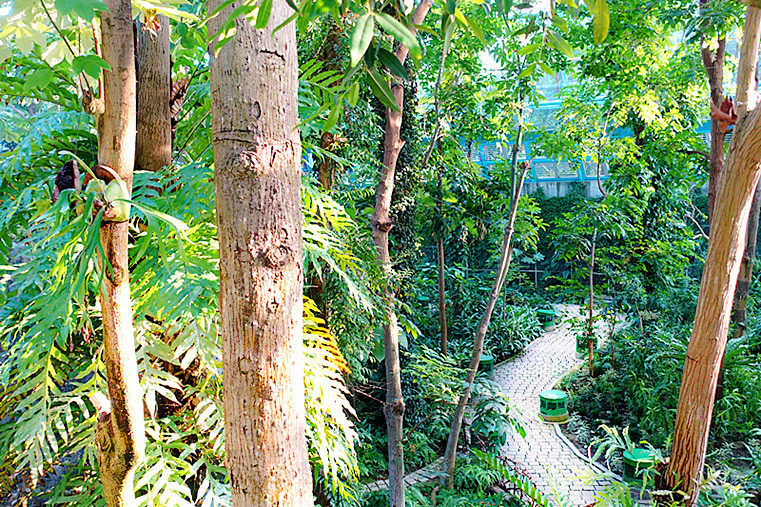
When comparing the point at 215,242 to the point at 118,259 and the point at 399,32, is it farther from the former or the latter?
the point at 399,32

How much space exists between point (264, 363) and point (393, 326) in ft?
7.52

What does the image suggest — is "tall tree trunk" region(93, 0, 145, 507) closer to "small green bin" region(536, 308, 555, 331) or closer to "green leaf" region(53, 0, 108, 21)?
"green leaf" region(53, 0, 108, 21)

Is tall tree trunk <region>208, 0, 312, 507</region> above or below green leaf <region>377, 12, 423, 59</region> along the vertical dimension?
below

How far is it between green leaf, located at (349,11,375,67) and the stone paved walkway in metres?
2.56

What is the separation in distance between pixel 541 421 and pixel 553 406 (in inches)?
10.4

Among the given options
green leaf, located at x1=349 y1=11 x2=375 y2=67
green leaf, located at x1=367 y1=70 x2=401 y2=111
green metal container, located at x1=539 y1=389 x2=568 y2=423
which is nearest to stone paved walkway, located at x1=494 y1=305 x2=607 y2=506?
green metal container, located at x1=539 y1=389 x2=568 y2=423

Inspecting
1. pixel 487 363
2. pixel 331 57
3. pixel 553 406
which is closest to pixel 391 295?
pixel 331 57

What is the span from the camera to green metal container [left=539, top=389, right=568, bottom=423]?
19.6 ft

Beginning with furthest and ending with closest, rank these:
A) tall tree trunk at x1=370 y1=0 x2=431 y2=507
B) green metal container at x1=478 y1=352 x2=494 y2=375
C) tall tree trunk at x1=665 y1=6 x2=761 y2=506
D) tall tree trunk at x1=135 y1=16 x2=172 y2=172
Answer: green metal container at x1=478 y1=352 x2=494 y2=375
tall tree trunk at x1=370 y1=0 x2=431 y2=507
tall tree trunk at x1=665 y1=6 x2=761 y2=506
tall tree trunk at x1=135 y1=16 x2=172 y2=172

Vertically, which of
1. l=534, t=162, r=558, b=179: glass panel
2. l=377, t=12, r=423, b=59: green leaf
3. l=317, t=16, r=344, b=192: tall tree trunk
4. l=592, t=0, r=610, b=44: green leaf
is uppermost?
l=534, t=162, r=558, b=179: glass panel

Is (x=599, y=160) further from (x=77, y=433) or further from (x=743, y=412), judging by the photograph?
(x=77, y=433)

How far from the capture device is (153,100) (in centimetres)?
133

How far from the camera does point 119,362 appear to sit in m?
0.81

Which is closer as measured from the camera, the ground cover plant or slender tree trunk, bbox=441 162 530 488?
the ground cover plant
